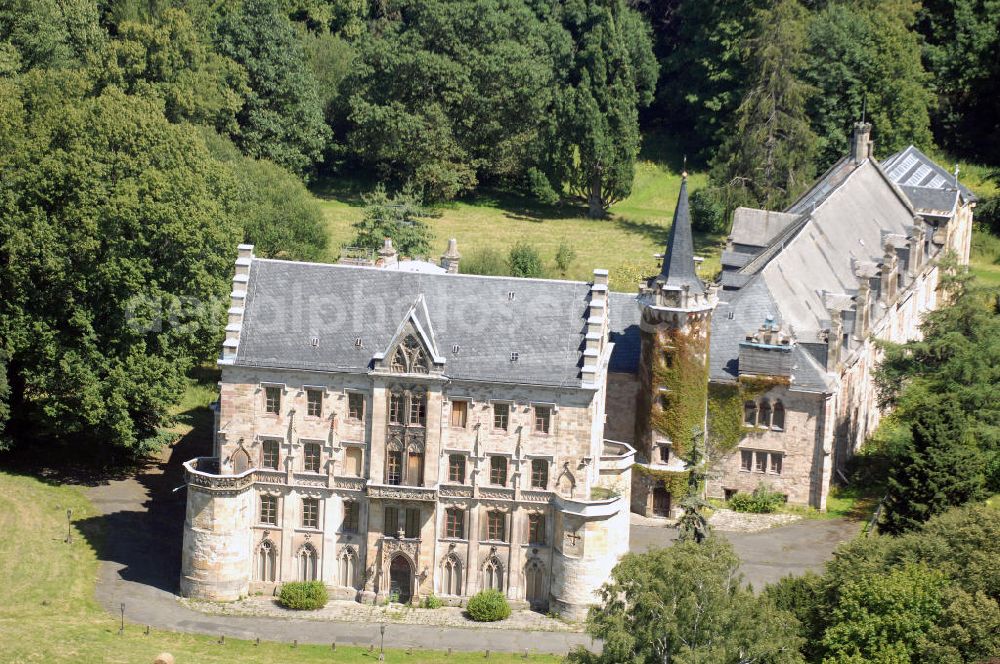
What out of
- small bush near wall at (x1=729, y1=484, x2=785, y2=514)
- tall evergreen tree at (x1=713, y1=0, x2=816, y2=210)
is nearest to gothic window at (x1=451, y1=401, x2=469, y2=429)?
small bush near wall at (x1=729, y1=484, x2=785, y2=514)

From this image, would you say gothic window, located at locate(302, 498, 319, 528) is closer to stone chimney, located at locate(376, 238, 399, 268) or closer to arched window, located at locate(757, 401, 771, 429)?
stone chimney, located at locate(376, 238, 399, 268)

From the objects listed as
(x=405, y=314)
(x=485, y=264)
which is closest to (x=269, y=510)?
(x=405, y=314)

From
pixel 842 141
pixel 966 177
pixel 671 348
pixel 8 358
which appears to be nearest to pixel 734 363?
pixel 671 348

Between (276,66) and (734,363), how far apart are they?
69.4 m

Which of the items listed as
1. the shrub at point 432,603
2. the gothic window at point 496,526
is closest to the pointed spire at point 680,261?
the gothic window at point 496,526

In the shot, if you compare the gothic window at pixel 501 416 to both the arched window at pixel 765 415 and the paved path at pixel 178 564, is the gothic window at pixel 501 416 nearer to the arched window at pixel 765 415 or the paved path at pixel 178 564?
the paved path at pixel 178 564

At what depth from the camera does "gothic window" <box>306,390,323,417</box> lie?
9838 centimetres

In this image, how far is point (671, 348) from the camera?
108062 millimetres

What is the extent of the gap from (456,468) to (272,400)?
34.7 feet

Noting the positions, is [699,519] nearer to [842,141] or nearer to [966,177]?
[842,141]

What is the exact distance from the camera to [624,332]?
11256 centimetres

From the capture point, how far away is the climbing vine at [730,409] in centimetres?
10988

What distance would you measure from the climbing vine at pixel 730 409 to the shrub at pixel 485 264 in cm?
3305

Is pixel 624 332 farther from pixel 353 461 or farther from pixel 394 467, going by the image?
pixel 353 461
